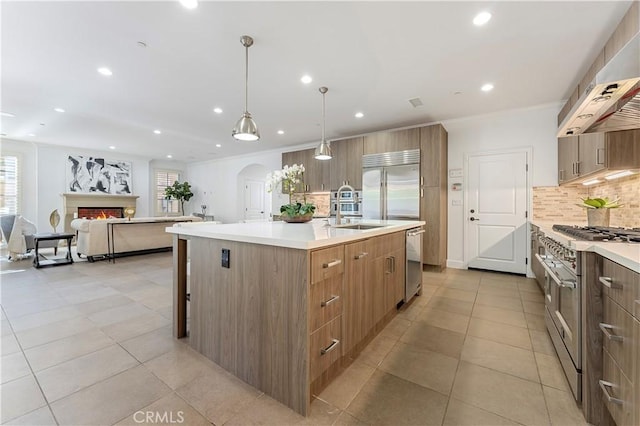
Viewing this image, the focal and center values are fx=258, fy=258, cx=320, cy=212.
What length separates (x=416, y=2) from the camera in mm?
1976

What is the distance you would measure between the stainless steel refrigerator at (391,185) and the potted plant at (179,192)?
6905mm

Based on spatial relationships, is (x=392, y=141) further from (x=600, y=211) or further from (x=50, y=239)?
(x=50, y=239)

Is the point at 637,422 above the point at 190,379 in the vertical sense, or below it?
above

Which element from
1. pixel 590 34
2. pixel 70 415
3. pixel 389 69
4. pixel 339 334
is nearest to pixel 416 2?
pixel 389 69

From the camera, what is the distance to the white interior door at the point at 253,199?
8.73 metres

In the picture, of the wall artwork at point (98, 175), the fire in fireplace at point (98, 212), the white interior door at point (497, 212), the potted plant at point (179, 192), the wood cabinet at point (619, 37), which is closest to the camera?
the wood cabinet at point (619, 37)

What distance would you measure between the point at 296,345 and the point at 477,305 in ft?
8.15

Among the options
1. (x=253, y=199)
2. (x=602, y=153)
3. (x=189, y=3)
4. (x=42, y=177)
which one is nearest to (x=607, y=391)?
(x=602, y=153)

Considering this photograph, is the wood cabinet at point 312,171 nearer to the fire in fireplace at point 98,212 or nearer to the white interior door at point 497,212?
the white interior door at point 497,212

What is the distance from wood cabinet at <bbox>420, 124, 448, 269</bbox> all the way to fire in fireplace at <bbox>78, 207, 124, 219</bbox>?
8313mm

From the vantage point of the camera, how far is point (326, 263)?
148 centimetres

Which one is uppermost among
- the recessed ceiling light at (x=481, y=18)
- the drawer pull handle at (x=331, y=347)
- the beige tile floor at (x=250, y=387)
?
the recessed ceiling light at (x=481, y=18)

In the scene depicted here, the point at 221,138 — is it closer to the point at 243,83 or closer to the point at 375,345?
the point at 243,83

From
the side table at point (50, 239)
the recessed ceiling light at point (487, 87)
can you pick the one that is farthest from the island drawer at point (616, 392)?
the side table at point (50, 239)
